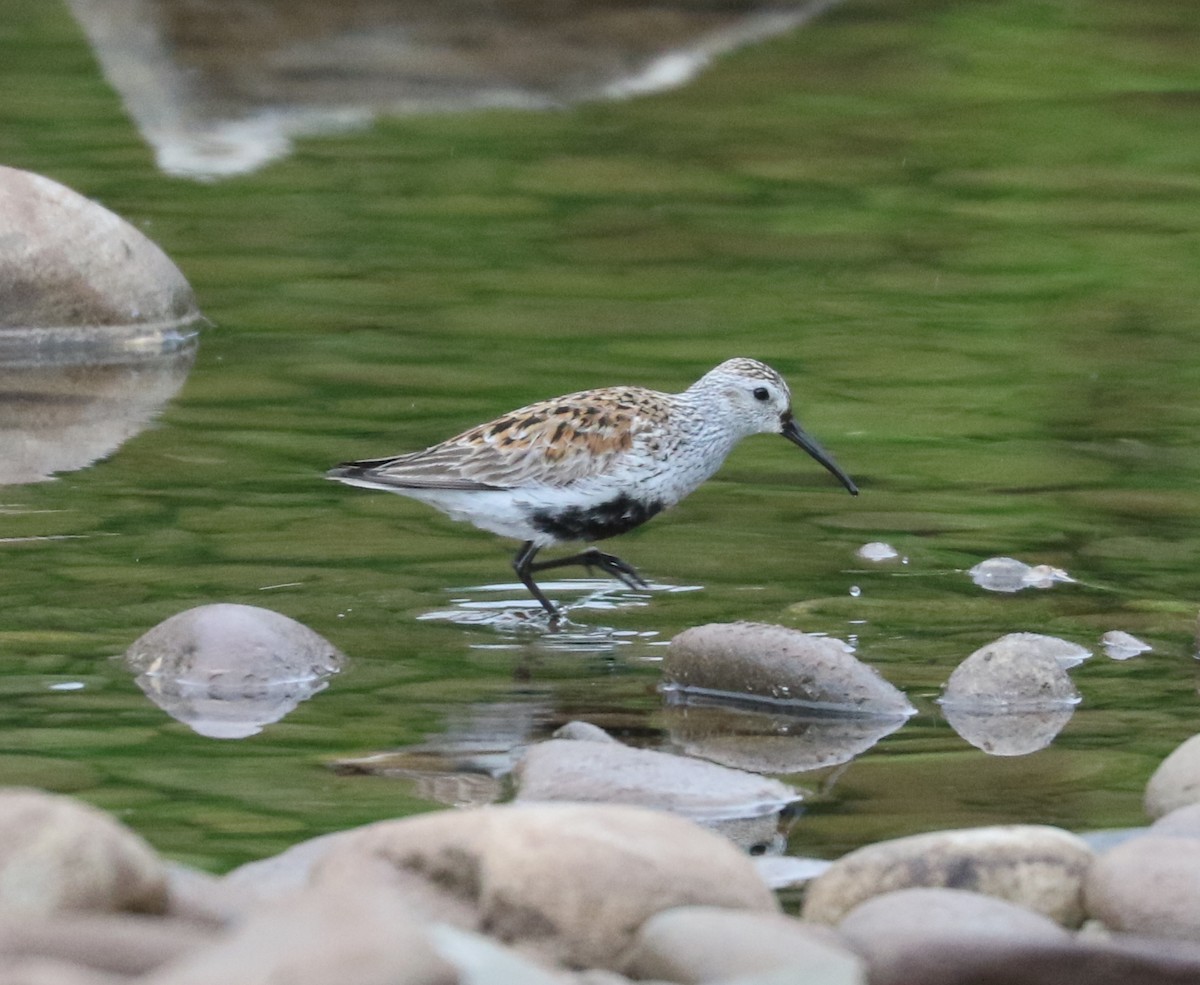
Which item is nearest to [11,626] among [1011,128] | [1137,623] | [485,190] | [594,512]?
[594,512]

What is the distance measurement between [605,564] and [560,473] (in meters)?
0.36

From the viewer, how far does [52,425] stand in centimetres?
1039

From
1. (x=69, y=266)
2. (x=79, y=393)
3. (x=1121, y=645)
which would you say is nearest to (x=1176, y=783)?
(x=1121, y=645)

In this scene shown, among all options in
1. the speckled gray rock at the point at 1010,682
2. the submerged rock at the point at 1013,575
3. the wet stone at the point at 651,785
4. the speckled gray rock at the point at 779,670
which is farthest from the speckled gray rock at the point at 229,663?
the submerged rock at the point at 1013,575

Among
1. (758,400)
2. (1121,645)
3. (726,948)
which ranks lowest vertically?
(1121,645)

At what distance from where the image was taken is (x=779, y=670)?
705 centimetres

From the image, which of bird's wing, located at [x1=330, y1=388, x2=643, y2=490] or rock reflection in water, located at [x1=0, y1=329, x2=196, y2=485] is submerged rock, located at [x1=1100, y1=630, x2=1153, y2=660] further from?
rock reflection in water, located at [x1=0, y1=329, x2=196, y2=485]

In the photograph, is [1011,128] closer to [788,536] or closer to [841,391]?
[841,391]

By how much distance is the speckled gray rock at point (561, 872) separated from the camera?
480cm

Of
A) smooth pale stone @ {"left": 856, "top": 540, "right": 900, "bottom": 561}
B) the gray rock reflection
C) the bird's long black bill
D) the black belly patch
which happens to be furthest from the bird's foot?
the gray rock reflection

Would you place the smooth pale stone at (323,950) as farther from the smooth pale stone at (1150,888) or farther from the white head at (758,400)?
the white head at (758,400)

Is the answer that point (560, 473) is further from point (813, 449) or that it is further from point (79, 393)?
point (79, 393)

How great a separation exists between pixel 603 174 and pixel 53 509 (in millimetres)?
6591

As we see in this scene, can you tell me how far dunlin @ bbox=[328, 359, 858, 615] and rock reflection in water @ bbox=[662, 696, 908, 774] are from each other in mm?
1337
